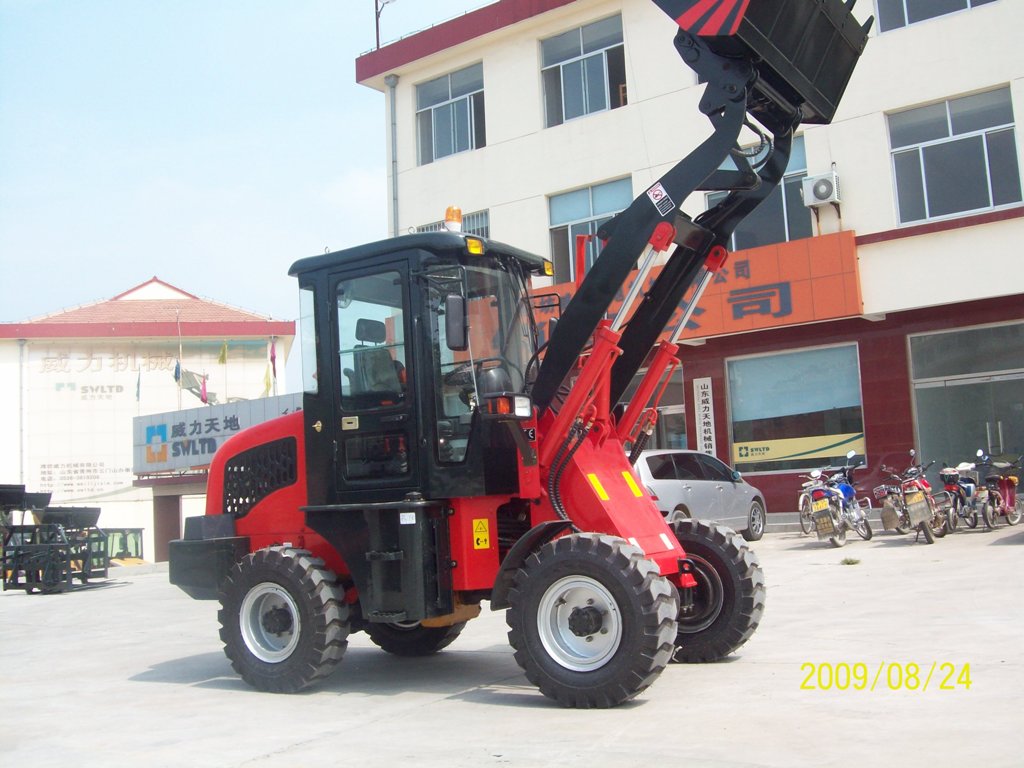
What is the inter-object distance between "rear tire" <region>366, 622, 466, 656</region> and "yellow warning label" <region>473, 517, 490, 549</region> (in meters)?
1.70

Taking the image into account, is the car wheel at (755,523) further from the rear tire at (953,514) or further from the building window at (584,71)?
the building window at (584,71)

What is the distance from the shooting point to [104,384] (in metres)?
54.1

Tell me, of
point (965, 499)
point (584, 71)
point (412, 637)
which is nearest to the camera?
point (412, 637)

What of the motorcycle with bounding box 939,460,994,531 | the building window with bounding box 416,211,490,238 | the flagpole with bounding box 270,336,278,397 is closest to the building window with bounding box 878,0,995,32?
the motorcycle with bounding box 939,460,994,531

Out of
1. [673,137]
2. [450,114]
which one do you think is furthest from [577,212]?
[450,114]

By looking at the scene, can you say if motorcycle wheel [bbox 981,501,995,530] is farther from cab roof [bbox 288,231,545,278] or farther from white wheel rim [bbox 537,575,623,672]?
white wheel rim [bbox 537,575,623,672]

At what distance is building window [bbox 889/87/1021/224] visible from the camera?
18.0 m

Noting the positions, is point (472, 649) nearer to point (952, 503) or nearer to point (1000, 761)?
point (1000, 761)

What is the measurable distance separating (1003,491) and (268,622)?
494 inches

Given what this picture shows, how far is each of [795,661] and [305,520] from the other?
3514 mm

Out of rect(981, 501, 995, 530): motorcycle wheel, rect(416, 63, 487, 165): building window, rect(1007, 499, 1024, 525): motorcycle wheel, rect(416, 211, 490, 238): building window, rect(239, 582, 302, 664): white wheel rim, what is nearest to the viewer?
rect(239, 582, 302, 664): white wheel rim

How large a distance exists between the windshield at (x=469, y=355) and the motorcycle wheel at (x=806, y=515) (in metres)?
10.6

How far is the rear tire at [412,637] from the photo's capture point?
27.4 feet
